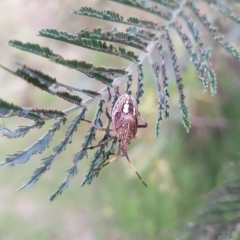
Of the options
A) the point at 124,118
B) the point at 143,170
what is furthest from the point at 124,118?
the point at 143,170

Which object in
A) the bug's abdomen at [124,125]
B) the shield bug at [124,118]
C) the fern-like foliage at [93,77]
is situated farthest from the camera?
the bug's abdomen at [124,125]

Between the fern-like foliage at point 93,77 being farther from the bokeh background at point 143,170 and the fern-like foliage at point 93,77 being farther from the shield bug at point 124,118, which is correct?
the bokeh background at point 143,170

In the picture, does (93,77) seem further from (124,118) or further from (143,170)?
(143,170)

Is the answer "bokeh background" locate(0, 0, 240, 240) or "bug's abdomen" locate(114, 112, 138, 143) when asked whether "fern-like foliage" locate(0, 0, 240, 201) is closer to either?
"bug's abdomen" locate(114, 112, 138, 143)

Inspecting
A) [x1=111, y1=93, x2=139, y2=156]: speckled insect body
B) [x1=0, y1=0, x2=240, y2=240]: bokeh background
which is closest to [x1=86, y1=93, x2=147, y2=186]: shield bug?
[x1=111, y1=93, x2=139, y2=156]: speckled insect body

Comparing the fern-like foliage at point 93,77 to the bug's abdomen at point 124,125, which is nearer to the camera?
the fern-like foliage at point 93,77

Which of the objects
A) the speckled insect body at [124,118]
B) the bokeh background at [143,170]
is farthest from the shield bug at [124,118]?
the bokeh background at [143,170]

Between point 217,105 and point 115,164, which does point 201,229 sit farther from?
point 115,164

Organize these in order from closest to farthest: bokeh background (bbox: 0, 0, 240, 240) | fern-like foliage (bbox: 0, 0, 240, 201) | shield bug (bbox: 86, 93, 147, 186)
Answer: fern-like foliage (bbox: 0, 0, 240, 201) → shield bug (bbox: 86, 93, 147, 186) → bokeh background (bbox: 0, 0, 240, 240)

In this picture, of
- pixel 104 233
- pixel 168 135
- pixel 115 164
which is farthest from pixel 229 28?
pixel 104 233
